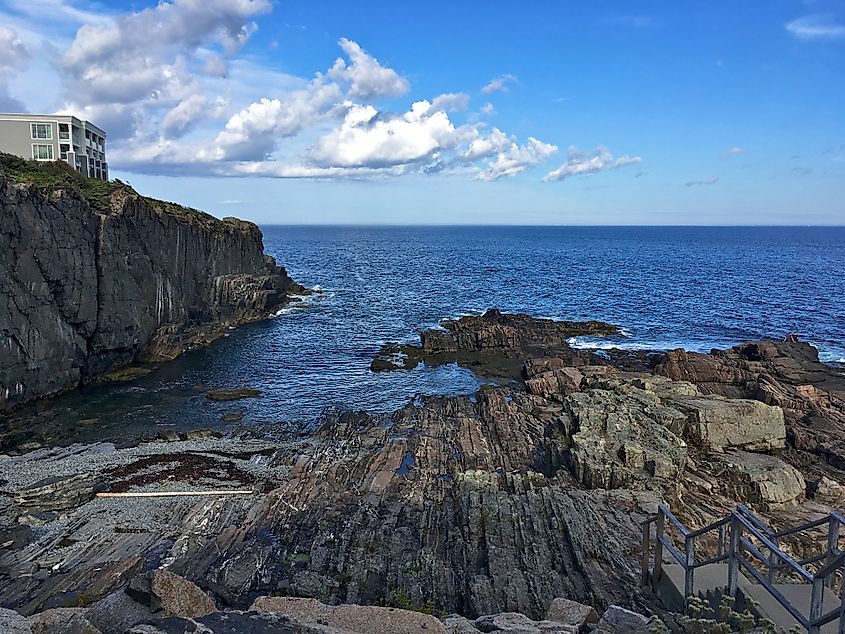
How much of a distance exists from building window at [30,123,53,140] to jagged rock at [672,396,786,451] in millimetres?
69733

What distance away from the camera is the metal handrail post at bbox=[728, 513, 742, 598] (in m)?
9.96

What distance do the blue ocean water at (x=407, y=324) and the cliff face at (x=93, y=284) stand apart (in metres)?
2.40

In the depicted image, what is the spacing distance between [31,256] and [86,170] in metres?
40.3

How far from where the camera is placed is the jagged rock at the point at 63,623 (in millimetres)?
8734

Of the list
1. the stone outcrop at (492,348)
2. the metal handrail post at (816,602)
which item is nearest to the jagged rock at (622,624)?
the metal handrail post at (816,602)

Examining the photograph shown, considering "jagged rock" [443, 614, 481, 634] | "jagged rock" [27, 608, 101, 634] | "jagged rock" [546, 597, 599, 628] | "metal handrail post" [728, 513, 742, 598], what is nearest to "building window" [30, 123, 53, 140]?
"jagged rock" [27, 608, 101, 634]

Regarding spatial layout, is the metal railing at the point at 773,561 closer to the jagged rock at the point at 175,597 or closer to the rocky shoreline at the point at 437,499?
the rocky shoreline at the point at 437,499

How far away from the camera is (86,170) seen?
7206 cm

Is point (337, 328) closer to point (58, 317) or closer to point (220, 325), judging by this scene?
point (220, 325)

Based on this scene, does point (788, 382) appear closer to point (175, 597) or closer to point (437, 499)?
point (437, 499)

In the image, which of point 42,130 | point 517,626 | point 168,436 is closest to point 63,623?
point 517,626

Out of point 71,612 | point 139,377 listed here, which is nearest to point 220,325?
point 139,377

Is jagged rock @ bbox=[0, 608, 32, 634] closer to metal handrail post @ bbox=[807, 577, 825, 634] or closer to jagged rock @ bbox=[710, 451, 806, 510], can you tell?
metal handrail post @ bbox=[807, 577, 825, 634]

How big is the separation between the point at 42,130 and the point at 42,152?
238 cm
